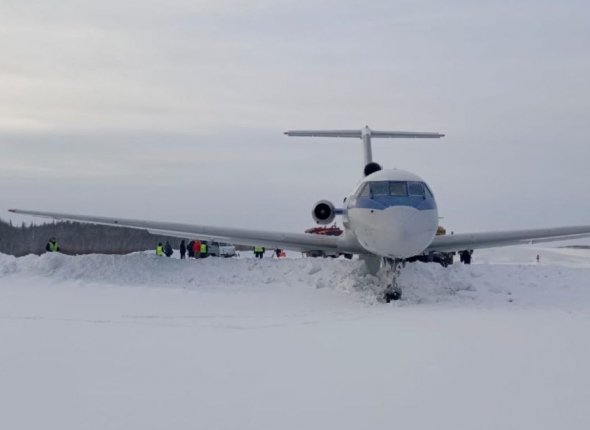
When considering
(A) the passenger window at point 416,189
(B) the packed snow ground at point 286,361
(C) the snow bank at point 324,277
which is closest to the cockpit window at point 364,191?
(A) the passenger window at point 416,189

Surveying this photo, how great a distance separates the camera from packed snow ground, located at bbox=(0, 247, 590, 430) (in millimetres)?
5051

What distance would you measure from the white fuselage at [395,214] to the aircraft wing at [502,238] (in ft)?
12.7

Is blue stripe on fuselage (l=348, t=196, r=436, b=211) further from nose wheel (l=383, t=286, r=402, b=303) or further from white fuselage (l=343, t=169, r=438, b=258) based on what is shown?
nose wheel (l=383, t=286, r=402, b=303)

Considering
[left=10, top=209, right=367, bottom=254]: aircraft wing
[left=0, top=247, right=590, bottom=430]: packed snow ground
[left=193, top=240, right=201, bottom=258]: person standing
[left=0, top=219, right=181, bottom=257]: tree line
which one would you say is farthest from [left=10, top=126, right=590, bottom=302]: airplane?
[left=0, top=219, right=181, bottom=257]: tree line

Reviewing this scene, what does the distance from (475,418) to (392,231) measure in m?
10.1

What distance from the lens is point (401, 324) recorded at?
10.5m

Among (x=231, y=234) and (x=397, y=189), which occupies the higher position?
(x=397, y=189)

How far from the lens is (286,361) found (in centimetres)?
717

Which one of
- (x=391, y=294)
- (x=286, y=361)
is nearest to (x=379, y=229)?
(x=391, y=294)

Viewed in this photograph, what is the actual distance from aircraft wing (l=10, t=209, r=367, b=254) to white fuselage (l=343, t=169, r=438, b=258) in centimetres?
361

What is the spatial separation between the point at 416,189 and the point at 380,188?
89cm

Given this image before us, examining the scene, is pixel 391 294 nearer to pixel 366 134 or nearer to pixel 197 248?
pixel 366 134

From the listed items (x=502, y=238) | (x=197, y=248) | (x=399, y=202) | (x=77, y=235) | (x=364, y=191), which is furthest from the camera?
(x=77, y=235)

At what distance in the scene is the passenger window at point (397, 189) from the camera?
52.1 feet
